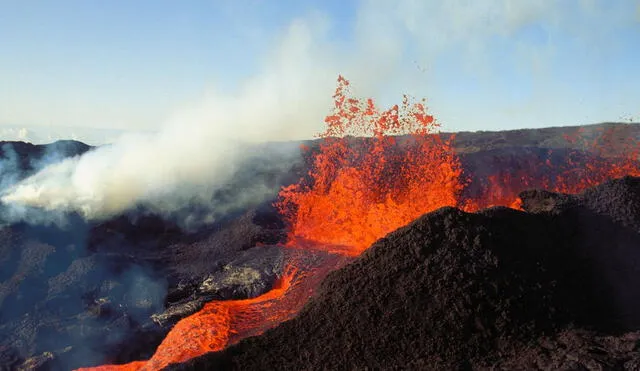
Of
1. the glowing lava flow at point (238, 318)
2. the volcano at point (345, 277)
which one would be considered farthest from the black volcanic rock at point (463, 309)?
the glowing lava flow at point (238, 318)

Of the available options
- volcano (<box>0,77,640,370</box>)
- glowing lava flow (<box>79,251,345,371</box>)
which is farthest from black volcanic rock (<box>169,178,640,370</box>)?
glowing lava flow (<box>79,251,345,371</box>)

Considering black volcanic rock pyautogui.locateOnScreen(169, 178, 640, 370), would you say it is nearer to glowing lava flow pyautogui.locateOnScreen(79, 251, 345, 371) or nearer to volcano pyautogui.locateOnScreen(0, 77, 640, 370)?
volcano pyautogui.locateOnScreen(0, 77, 640, 370)

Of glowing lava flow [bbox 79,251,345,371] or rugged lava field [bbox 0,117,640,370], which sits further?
glowing lava flow [bbox 79,251,345,371]

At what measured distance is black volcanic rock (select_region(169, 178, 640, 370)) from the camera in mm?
6887

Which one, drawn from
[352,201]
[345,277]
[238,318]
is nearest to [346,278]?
[345,277]

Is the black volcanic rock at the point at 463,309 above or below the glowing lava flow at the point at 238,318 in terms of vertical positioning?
above

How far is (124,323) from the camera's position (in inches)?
451

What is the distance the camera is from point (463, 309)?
7.25 metres

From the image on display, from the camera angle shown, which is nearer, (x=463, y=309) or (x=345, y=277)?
(x=463, y=309)

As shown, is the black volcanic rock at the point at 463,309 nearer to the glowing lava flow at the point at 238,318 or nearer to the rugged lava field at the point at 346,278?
the rugged lava field at the point at 346,278

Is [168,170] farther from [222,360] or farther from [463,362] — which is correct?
[463,362]

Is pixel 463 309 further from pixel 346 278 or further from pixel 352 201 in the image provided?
pixel 352 201

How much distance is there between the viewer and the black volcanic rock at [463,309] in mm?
6887

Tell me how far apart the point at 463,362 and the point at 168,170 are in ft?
50.6
